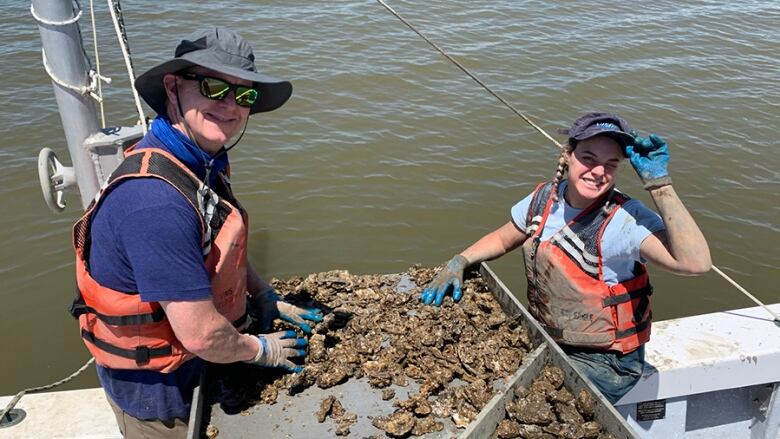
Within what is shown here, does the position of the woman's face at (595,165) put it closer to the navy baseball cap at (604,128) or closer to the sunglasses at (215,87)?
the navy baseball cap at (604,128)

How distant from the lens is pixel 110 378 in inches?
106

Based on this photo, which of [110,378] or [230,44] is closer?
[230,44]

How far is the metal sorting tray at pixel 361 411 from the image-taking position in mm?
2545

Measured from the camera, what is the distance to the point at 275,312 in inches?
126

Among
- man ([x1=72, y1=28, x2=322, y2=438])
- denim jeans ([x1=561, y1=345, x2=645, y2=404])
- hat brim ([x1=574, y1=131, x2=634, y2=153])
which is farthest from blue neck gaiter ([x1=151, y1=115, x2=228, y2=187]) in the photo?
denim jeans ([x1=561, y1=345, x2=645, y2=404])

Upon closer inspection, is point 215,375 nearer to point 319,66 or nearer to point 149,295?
point 149,295

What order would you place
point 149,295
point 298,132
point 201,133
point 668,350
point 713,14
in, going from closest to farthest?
point 149,295 < point 201,133 < point 668,350 < point 298,132 < point 713,14

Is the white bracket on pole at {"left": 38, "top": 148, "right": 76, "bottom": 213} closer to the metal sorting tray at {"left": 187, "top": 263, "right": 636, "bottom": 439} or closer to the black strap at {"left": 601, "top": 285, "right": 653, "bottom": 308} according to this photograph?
the metal sorting tray at {"left": 187, "top": 263, "right": 636, "bottom": 439}

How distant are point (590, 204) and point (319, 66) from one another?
7.88m

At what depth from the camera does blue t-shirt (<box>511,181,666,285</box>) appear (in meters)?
3.07

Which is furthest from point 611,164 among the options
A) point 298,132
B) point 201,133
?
point 298,132

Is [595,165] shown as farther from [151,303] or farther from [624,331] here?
[151,303]

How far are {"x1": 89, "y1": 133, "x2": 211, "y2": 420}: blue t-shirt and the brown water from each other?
376 cm

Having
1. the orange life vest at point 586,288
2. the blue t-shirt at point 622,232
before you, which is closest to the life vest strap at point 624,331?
the orange life vest at point 586,288
